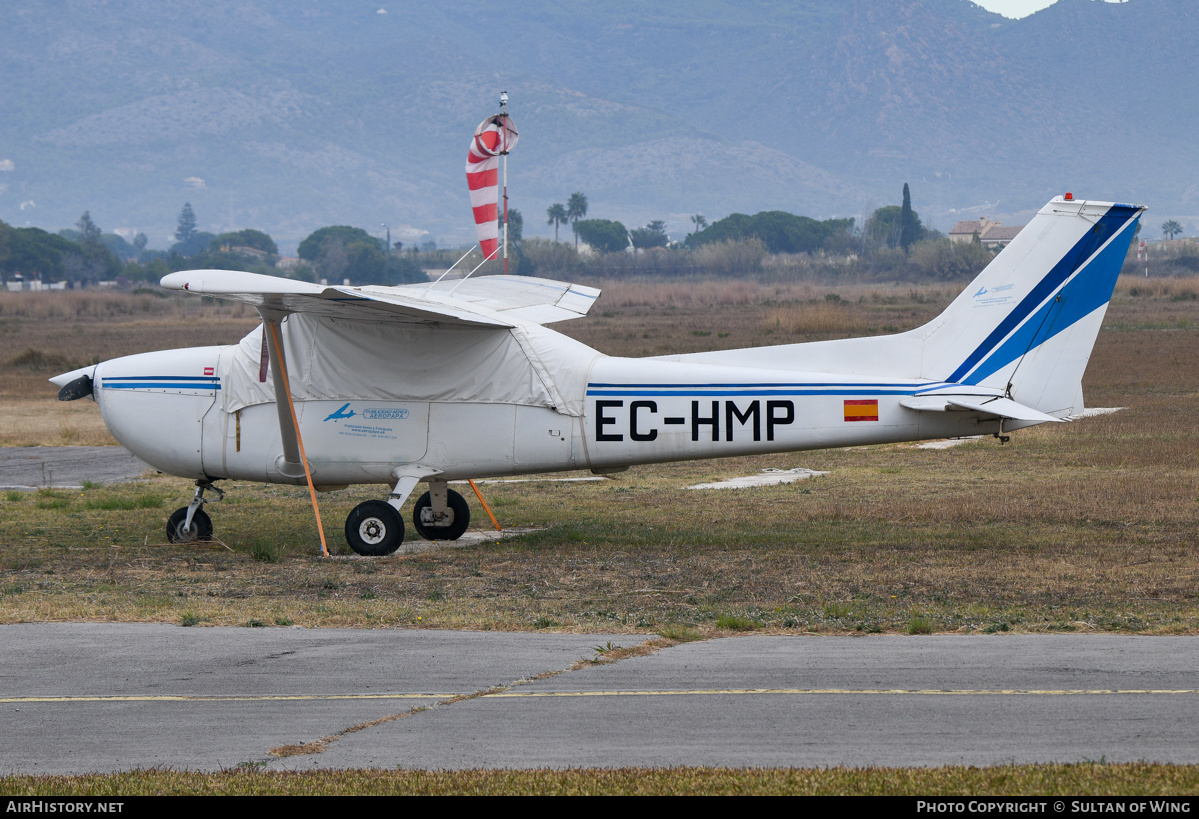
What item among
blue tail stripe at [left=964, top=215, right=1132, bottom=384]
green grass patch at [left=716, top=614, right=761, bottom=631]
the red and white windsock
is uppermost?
the red and white windsock

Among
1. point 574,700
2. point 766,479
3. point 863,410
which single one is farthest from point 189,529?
point 766,479

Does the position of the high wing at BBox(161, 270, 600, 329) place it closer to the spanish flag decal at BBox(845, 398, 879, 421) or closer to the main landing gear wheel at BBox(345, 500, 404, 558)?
the main landing gear wheel at BBox(345, 500, 404, 558)

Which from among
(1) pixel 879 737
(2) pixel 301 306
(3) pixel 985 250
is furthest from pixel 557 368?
(3) pixel 985 250

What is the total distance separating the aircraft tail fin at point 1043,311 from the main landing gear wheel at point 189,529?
8.43m

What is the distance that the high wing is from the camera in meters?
11.8

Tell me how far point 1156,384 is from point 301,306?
25429mm

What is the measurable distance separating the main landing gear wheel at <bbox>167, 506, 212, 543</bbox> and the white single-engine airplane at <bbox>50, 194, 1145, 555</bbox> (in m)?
0.52

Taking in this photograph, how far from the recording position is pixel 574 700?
7883 millimetres

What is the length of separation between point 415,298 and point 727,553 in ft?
14.2

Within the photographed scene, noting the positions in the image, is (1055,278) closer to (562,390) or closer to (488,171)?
(562,390)

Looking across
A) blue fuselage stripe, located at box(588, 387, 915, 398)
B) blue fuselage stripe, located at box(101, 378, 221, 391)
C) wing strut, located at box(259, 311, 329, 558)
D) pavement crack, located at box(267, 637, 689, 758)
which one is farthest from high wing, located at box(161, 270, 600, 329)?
pavement crack, located at box(267, 637, 689, 758)

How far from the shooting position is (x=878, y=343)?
14062 mm

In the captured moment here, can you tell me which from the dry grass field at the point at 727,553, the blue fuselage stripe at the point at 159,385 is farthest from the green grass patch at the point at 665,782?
the blue fuselage stripe at the point at 159,385

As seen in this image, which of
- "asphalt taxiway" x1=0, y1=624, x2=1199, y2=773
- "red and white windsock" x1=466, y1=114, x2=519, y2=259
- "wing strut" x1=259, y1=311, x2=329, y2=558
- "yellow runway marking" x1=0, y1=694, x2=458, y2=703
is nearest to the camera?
"asphalt taxiway" x1=0, y1=624, x2=1199, y2=773
